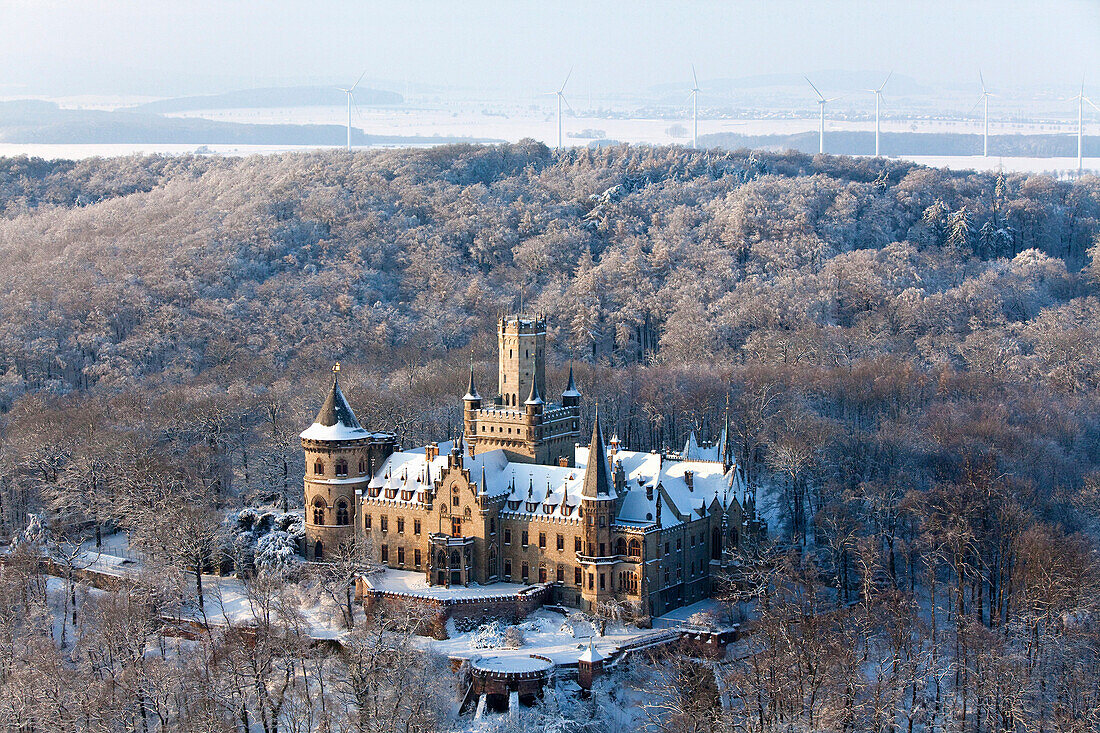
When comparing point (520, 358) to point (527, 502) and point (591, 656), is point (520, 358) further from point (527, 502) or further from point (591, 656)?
point (591, 656)

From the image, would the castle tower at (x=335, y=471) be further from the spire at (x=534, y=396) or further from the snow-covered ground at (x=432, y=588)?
the spire at (x=534, y=396)

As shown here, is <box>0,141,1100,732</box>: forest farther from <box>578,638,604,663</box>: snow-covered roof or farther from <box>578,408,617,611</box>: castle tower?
<box>578,408,617,611</box>: castle tower

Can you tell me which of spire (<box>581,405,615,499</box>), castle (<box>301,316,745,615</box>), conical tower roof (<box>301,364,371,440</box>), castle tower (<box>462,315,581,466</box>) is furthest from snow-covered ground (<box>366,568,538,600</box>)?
castle tower (<box>462,315,581,466</box>)

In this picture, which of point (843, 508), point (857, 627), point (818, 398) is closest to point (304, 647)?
point (857, 627)

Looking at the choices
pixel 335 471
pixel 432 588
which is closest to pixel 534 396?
pixel 335 471

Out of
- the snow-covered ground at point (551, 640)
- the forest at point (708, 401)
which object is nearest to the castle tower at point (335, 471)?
the forest at point (708, 401)

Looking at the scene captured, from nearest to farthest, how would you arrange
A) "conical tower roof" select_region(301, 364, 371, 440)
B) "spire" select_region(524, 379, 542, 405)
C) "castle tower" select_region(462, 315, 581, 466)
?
"conical tower roof" select_region(301, 364, 371, 440)
"spire" select_region(524, 379, 542, 405)
"castle tower" select_region(462, 315, 581, 466)
